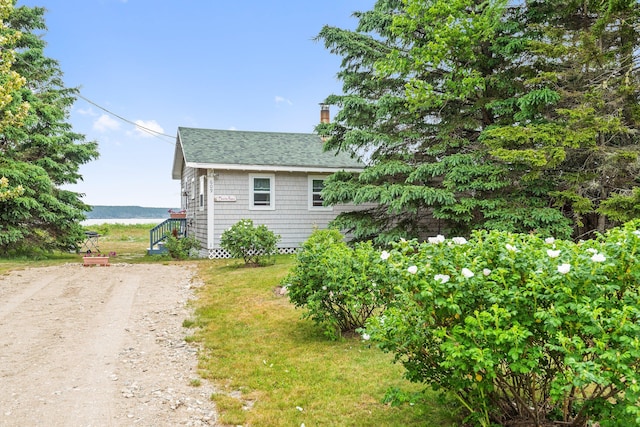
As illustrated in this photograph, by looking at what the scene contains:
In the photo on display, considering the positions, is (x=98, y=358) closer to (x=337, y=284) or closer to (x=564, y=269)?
(x=337, y=284)

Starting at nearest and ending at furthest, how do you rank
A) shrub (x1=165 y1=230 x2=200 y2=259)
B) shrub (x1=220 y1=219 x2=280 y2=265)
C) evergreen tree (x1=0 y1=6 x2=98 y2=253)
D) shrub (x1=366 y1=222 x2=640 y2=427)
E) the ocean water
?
shrub (x1=366 y1=222 x2=640 y2=427) < shrub (x1=220 y1=219 x2=280 y2=265) < evergreen tree (x1=0 y1=6 x2=98 y2=253) < shrub (x1=165 y1=230 x2=200 y2=259) < the ocean water

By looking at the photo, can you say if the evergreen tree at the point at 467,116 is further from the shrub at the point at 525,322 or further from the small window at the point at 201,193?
the shrub at the point at 525,322

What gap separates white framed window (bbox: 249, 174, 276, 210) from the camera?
53.7 ft

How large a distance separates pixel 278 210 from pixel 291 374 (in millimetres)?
12114

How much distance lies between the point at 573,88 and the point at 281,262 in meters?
9.55

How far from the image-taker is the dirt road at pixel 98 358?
395cm

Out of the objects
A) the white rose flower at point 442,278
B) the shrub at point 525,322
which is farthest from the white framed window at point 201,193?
the white rose flower at point 442,278

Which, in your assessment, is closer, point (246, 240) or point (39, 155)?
point (246, 240)

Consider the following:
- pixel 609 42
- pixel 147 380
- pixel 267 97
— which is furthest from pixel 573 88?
pixel 267 97

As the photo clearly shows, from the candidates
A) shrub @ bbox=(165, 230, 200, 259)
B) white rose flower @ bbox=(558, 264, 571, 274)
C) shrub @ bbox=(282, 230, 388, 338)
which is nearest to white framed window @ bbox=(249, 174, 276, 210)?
shrub @ bbox=(165, 230, 200, 259)

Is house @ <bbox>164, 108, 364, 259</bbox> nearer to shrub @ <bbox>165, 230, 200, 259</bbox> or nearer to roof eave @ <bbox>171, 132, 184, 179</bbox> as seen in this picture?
shrub @ <bbox>165, 230, 200, 259</bbox>

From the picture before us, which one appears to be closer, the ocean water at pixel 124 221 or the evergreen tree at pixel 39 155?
the evergreen tree at pixel 39 155

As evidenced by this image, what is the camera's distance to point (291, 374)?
4.80 m

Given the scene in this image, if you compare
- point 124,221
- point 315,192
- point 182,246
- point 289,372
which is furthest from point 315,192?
point 124,221
